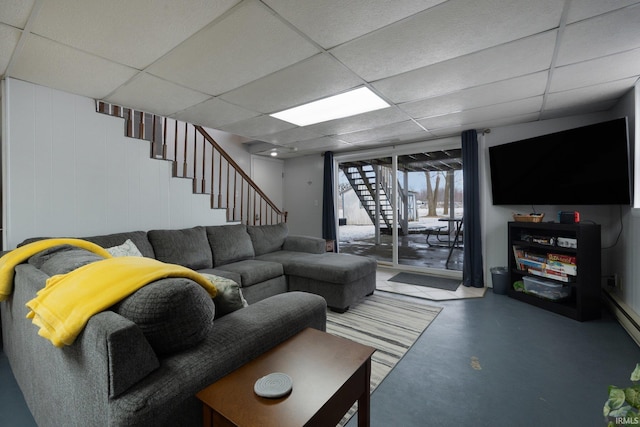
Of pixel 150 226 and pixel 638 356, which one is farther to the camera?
pixel 150 226

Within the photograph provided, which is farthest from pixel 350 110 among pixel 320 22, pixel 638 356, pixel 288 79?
pixel 638 356

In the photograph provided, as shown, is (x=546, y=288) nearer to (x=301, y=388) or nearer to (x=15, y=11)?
(x=301, y=388)

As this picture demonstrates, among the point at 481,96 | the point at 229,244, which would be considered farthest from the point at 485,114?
the point at 229,244

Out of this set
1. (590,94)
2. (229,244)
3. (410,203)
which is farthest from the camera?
(410,203)

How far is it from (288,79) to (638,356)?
3.50 metres

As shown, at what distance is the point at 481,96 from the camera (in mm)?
2652

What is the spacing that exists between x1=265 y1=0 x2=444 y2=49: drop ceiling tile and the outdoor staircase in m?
4.95

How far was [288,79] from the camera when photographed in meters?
2.29

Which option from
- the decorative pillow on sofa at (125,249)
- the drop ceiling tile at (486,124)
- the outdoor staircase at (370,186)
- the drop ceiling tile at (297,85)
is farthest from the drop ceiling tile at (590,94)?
the decorative pillow on sofa at (125,249)

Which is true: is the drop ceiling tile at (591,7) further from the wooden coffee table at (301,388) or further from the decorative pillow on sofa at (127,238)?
the decorative pillow on sofa at (127,238)

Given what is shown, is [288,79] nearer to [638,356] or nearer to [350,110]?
[350,110]

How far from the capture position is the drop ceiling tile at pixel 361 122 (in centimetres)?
314

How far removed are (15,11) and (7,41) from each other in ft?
1.45

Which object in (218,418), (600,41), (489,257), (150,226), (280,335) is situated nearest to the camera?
(218,418)
